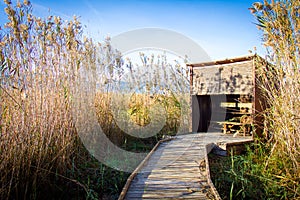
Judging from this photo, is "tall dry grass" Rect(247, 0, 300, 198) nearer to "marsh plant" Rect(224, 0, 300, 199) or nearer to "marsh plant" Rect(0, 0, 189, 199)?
"marsh plant" Rect(224, 0, 300, 199)

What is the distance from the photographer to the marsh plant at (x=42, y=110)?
239 centimetres

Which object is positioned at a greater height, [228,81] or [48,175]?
[228,81]

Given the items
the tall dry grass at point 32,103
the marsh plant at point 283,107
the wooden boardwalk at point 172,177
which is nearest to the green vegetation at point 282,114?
the marsh plant at point 283,107

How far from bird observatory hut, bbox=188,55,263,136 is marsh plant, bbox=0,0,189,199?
320 centimetres

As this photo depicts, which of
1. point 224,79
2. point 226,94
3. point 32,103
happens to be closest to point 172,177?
point 32,103

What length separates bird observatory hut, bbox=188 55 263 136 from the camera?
4.83m

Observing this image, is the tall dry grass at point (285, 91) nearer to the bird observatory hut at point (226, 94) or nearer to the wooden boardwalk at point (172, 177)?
the wooden boardwalk at point (172, 177)

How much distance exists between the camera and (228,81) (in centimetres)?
532

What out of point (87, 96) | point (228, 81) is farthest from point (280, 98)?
point (87, 96)

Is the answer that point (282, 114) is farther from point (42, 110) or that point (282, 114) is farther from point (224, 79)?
point (42, 110)

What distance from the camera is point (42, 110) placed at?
2.72 m

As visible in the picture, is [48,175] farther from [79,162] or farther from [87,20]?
[87,20]

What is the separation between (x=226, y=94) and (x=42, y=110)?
494 centimetres

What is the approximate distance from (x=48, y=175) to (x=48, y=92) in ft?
3.72
